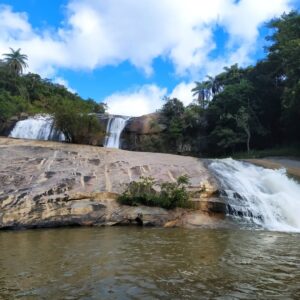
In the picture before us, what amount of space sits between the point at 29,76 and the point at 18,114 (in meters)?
31.3

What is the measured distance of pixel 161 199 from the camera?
16578 mm

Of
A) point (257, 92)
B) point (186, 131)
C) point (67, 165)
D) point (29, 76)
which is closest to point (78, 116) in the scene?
point (67, 165)

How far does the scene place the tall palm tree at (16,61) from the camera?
2571 inches

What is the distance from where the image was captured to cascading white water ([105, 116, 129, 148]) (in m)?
34.4

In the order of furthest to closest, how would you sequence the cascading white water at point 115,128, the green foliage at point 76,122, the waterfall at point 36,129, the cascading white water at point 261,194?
the cascading white water at point 115,128
the waterfall at point 36,129
the green foliage at point 76,122
the cascading white water at point 261,194

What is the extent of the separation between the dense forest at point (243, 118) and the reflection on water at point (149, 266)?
2496 cm

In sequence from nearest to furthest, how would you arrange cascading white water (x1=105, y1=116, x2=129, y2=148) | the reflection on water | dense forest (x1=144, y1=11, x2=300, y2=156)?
the reflection on water < cascading white water (x1=105, y1=116, x2=129, y2=148) < dense forest (x1=144, y1=11, x2=300, y2=156)

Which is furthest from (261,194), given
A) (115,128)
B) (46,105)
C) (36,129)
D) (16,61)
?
(16,61)

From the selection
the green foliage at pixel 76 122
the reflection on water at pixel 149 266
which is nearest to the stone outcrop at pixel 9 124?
the green foliage at pixel 76 122

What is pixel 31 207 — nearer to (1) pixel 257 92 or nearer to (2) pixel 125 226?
(2) pixel 125 226

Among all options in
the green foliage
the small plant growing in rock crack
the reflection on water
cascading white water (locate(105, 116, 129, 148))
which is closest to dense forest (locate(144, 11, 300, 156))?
cascading white water (locate(105, 116, 129, 148))

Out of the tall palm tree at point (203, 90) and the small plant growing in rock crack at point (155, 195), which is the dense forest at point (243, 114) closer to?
the tall palm tree at point (203, 90)

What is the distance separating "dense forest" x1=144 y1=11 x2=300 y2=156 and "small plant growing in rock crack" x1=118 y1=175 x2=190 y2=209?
19.6 meters

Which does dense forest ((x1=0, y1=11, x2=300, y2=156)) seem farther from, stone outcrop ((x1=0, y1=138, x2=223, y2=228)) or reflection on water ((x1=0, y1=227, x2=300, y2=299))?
reflection on water ((x1=0, y1=227, x2=300, y2=299))
